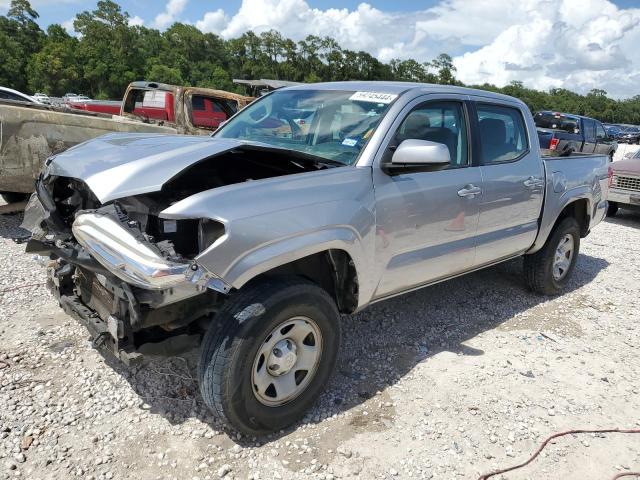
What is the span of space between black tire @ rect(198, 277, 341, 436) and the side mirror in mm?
927

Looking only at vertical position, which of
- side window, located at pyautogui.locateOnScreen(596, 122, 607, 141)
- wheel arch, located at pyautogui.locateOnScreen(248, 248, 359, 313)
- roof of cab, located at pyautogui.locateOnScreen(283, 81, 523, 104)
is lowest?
wheel arch, located at pyautogui.locateOnScreen(248, 248, 359, 313)

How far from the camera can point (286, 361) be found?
2789mm

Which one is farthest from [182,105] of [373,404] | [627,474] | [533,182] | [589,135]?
[589,135]

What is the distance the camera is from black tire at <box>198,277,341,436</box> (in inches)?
99.7

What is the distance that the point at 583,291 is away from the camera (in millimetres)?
5574

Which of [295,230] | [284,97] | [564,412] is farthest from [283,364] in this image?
[284,97]

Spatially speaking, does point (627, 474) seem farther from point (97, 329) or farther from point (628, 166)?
point (628, 166)

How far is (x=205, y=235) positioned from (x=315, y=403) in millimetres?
1312

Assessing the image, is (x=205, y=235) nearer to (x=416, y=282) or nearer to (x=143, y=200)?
(x=143, y=200)

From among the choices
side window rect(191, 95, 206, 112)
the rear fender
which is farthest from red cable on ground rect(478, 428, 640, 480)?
side window rect(191, 95, 206, 112)

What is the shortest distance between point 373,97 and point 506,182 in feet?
4.57

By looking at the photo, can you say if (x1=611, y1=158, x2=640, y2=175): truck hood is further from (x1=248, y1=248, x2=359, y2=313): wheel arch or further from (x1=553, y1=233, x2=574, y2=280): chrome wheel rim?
(x1=248, y1=248, x2=359, y2=313): wheel arch

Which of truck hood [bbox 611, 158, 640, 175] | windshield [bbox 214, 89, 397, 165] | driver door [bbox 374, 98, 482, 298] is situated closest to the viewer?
driver door [bbox 374, 98, 482, 298]

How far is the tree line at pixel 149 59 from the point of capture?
49.3 metres
